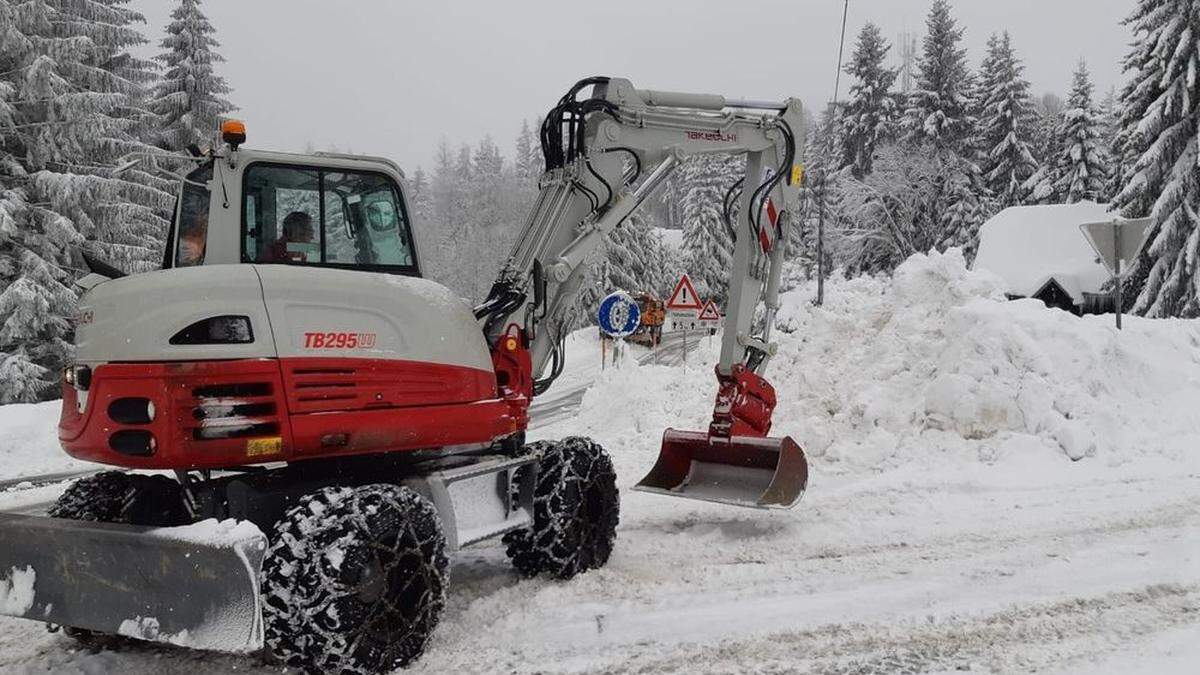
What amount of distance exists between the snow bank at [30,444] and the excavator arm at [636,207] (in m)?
8.55

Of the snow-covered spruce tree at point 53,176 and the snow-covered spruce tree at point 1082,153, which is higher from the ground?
the snow-covered spruce tree at point 1082,153

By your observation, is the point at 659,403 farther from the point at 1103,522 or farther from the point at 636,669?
the point at 636,669

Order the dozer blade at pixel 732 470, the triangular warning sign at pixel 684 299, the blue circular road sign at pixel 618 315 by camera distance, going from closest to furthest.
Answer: the dozer blade at pixel 732 470 → the blue circular road sign at pixel 618 315 → the triangular warning sign at pixel 684 299

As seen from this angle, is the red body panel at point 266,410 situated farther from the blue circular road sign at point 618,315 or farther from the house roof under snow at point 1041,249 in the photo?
the house roof under snow at point 1041,249

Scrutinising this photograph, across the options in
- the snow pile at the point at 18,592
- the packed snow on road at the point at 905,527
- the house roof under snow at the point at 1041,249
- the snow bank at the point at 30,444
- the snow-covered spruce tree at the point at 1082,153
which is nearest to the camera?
the snow pile at the point at 18,592

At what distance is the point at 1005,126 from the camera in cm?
4231

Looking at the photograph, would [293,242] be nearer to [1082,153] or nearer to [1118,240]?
[1118,240]

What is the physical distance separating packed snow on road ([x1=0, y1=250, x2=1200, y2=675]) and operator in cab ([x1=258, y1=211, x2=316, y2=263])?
205 centimetres

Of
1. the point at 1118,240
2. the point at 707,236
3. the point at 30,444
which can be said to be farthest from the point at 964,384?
the point at 707,236

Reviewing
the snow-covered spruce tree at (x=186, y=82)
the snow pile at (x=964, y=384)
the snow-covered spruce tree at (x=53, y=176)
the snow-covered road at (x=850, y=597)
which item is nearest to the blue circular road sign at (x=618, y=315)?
the snow pile at (x=964, y=384)

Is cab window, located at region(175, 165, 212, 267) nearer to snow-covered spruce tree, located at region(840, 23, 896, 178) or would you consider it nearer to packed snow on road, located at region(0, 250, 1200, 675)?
packed snow on road, located at region(0, 250, 1200, 675)

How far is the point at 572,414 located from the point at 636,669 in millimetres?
12186

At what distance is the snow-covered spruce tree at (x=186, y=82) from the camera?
2586 cm

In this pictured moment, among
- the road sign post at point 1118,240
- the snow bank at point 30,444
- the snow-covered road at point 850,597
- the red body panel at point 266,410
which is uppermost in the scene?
the road sign post at point 1118,240
